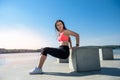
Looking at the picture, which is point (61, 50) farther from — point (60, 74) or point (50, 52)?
point (60, 74)

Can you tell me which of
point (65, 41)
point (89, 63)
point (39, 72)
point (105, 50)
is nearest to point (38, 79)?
point (39, 72)

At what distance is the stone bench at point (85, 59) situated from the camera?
5102 millimetres

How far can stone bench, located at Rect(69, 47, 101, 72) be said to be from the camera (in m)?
5.10


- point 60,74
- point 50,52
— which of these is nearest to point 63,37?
point 50,52

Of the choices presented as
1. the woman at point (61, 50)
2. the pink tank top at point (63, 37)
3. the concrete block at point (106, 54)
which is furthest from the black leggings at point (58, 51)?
the concrete block at point (106, 54)

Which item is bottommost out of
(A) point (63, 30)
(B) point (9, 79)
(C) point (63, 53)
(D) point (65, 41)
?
(B) point (9, 79)

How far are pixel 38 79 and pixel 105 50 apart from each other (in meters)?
6.46

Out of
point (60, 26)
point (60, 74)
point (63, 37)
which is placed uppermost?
point (60, 26)

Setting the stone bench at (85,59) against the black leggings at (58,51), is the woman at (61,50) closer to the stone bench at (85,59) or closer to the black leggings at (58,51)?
the black leggings at (58,51)

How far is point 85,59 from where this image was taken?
514cm

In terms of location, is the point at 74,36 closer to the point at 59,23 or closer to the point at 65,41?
the point at 65,41

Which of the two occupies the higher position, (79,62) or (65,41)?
(65,41)

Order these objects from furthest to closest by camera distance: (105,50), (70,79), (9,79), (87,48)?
(105,50) < (87,48) < (9,79) < (70,79)

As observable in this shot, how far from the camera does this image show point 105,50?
9.58m
